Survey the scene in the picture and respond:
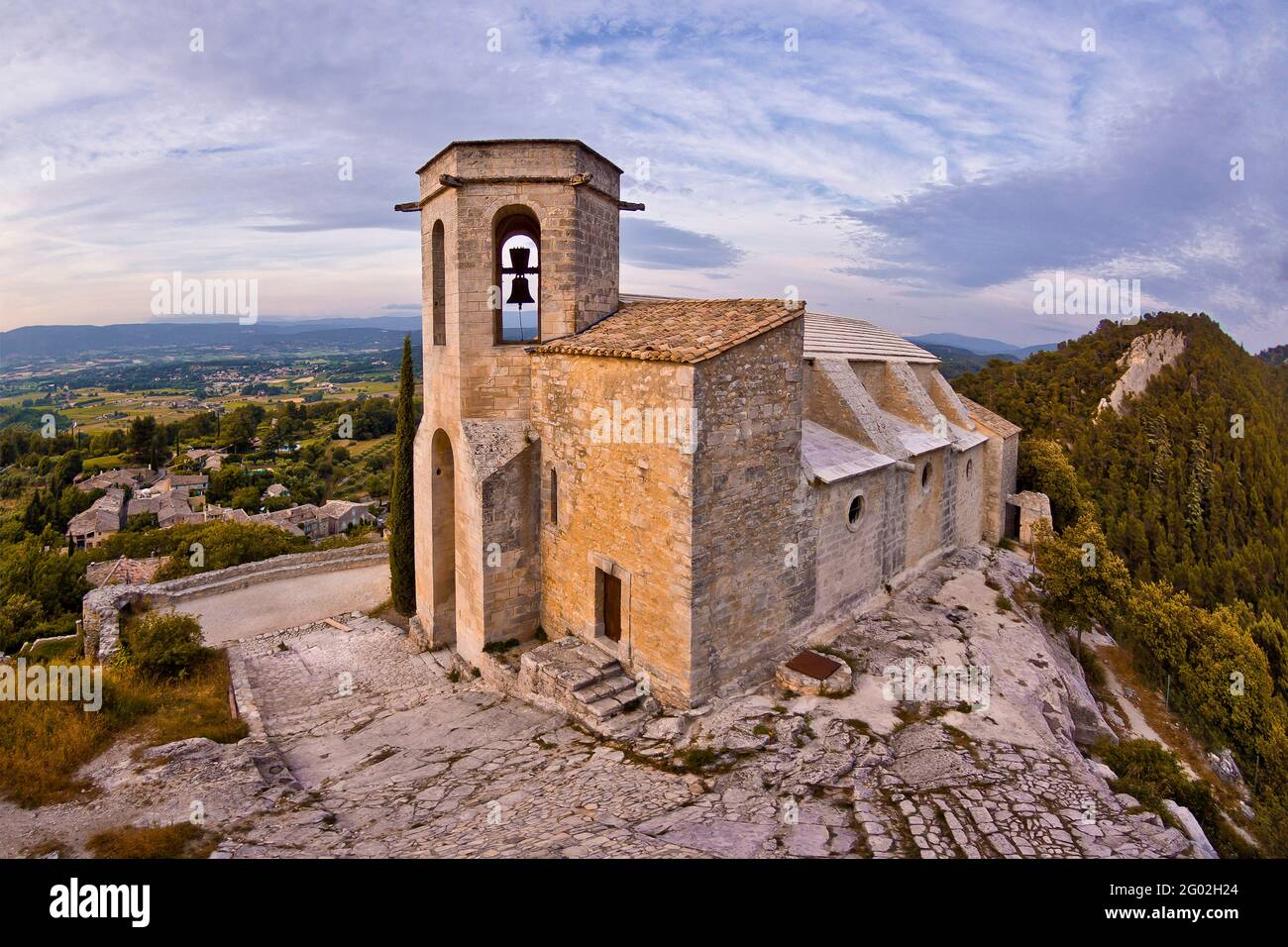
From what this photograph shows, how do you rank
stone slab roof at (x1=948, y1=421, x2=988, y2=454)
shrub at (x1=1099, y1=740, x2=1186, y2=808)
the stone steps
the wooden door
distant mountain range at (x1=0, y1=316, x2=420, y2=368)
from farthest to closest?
distant mountain range at (x1=0, y1=316, x2=420, y2=368) → stone slab roof at (x1=948, y1=421, x2=988, y2=454) → the wooden door → the stone steps → shrub at (x1=1099, y1=740, x2=1186, y2=808)

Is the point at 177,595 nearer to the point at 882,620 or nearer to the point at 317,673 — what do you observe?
the point at 317,673

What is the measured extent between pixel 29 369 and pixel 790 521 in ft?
628

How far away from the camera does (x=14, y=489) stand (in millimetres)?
55812

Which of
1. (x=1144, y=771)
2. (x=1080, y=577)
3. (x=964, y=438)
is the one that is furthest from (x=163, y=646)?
(x=964, y=438)

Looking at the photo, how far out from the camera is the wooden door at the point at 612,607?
1027 centimetres

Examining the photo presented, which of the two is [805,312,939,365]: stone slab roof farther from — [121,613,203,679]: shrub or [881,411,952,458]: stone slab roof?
[121,613,203,679]: shrub

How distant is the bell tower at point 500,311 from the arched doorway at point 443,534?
0.64 meters

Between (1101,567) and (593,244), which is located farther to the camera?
(1101,567)

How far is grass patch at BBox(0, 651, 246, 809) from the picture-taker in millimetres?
7523

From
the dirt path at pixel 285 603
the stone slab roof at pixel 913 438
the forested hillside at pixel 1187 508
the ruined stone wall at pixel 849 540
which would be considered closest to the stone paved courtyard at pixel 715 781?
the ruined stone wall at pixel 849 540

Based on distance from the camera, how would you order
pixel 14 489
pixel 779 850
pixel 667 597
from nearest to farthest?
pixel 779 850 → pixel 667 597 → pixel 14 489

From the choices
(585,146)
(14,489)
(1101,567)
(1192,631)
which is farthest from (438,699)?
(14,489)

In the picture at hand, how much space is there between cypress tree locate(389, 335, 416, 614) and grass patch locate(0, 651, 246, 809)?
4.32 meters

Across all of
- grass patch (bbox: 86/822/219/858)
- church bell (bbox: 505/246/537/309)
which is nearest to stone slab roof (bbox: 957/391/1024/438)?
church bell (bbox: 505/246/537/309)
